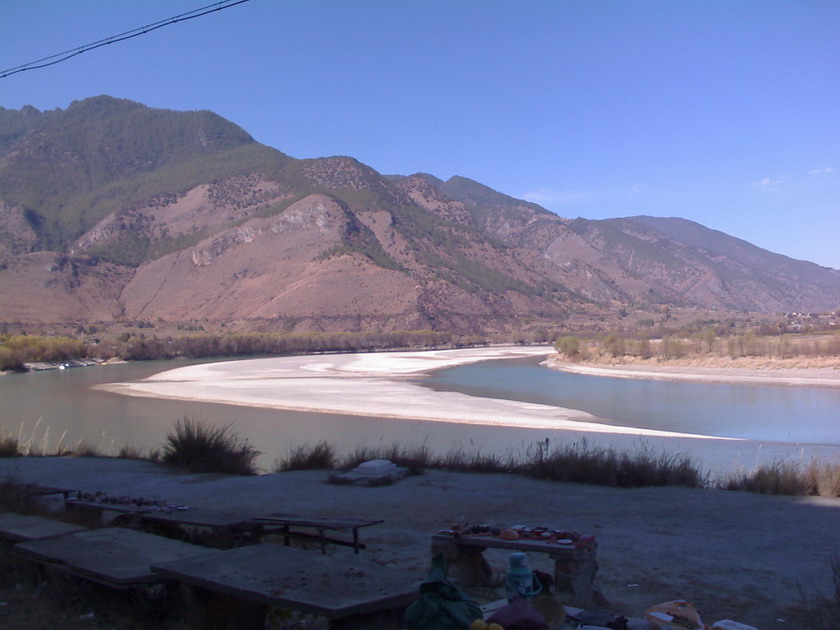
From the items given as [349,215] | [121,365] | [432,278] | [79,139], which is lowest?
[121,365]

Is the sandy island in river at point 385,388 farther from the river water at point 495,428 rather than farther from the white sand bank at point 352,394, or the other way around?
the river water at point 495,428

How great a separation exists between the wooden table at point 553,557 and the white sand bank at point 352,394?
52.2 ft

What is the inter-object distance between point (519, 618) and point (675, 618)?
36.2 inches

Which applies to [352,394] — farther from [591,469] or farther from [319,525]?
[319,525]

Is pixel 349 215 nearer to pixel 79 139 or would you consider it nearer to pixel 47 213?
pixel 47 213

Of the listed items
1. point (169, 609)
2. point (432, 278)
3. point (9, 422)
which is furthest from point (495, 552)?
point (432, 278)

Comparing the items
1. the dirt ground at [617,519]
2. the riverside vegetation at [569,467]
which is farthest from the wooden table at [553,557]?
the riverside vegetation at [569,467]

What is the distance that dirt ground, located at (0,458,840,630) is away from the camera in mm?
5152

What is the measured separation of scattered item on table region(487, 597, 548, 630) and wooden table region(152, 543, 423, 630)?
461mm

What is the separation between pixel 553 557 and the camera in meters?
4.91

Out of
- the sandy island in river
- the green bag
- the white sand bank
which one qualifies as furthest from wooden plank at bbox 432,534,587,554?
the sandy island in river

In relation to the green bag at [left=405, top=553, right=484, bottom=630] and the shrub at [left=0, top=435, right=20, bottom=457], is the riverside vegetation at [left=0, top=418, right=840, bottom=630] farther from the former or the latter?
the green bag at [left=405, top=553, right=484, bottom=630]

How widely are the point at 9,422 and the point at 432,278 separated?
79.5 m

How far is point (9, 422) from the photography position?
78.9ft
